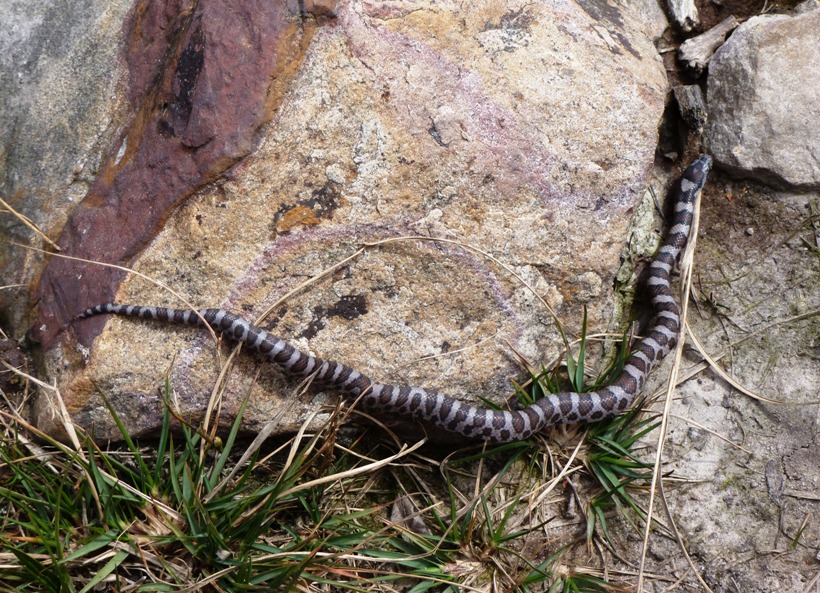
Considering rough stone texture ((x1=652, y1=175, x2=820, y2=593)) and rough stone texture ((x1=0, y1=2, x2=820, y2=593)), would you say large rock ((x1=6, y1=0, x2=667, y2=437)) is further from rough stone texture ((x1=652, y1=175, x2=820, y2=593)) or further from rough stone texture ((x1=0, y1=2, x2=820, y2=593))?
rough stone texture ((x1=652, y1=175, x2=820, y2=593))

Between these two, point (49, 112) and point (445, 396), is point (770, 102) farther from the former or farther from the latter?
point (49, 112)

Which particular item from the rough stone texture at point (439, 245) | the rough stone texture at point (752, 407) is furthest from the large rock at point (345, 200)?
the rough stone texture at point (752, 407)

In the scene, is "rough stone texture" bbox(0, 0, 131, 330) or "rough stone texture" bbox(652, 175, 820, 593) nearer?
"rough stone texture" bbox(652, 175, 820, 593)

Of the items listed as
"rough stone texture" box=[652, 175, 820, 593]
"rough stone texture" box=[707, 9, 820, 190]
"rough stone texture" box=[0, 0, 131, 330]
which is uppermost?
"rough stone texture" box=[0, 0, 131, 330]

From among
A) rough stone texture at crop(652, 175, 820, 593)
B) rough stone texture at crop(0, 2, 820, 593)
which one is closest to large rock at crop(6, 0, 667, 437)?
rough stone texture at crop(0, 2, 820, 593)

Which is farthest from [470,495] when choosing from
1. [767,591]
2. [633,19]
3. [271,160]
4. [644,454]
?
[633,19]

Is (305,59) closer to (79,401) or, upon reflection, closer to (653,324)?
(79,401)
